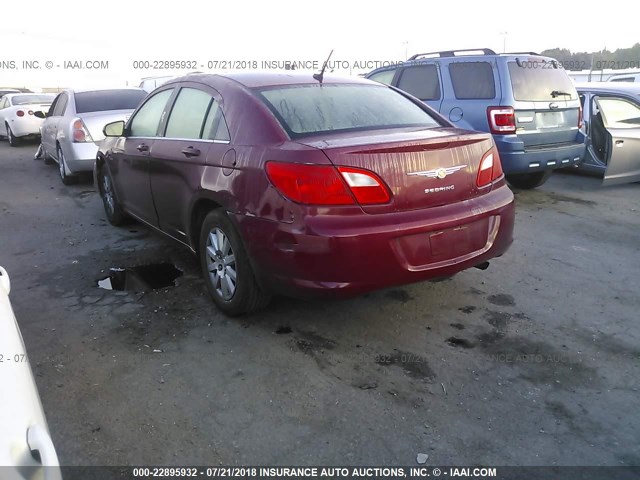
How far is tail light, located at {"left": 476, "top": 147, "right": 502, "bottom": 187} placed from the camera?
3.47m

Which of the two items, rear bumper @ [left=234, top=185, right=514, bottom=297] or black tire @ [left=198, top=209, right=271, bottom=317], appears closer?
rear bumper @ [left=234, top=185, right=514, bottom=297]

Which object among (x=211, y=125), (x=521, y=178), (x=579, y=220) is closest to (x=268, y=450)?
(x=211, y=125)

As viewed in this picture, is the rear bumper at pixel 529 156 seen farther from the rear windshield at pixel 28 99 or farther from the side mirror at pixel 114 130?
the rear windshield at pixel 28 99

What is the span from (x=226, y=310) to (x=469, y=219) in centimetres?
165

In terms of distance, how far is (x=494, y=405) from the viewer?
2768 millimetres

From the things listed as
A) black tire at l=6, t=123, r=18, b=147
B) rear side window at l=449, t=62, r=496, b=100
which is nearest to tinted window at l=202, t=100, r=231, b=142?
rear side window at l=449, t=62, r=496, b=100

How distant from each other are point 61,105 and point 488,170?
8.02 m

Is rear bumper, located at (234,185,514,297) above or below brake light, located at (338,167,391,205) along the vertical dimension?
below

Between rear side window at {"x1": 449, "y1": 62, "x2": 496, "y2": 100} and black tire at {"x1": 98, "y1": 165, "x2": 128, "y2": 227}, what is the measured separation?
14.5ft

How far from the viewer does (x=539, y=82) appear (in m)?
7.01

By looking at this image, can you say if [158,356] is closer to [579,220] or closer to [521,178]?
[579,220]

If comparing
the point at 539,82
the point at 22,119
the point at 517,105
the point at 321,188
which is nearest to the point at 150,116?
the point at 321,188

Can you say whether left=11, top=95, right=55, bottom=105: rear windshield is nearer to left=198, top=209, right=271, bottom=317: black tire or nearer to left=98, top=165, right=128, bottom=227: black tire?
left=98, top=165, right=128, bottom=227: black tire

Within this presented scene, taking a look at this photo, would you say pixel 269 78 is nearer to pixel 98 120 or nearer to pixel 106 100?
pixel 98 120
